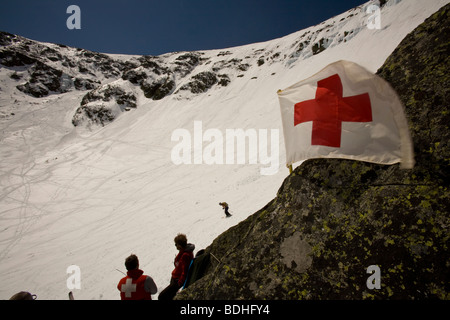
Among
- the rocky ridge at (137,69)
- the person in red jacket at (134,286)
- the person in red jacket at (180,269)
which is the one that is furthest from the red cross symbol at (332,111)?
the rocky ridge at (137,69)

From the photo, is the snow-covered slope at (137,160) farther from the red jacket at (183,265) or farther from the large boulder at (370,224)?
the large boulder at (370,224)

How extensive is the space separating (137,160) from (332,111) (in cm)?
2683

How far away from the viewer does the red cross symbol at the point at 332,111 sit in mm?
2518

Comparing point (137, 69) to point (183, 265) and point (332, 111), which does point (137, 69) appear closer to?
point (183, 265)

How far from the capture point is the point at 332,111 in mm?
2742

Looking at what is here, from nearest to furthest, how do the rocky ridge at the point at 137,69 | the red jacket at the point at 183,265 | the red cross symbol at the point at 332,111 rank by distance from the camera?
the red cross symbol at the point at 332,111
the red jacket at the point at 183,265
the rocky ridge at the point at 137,69

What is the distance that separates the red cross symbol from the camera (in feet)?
8.26

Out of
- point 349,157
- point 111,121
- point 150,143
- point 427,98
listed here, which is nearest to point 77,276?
point 349,157

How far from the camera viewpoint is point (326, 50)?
34.3 meters

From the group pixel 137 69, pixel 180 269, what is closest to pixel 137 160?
pixel 180 269

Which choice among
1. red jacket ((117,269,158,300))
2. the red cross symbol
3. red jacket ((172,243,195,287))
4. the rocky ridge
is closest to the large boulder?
the red cross symbol

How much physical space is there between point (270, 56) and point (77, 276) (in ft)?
167

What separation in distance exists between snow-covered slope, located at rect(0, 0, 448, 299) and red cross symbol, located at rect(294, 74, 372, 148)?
22.8ft

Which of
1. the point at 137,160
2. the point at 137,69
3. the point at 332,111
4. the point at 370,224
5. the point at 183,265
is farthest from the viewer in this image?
the point at 137,69
